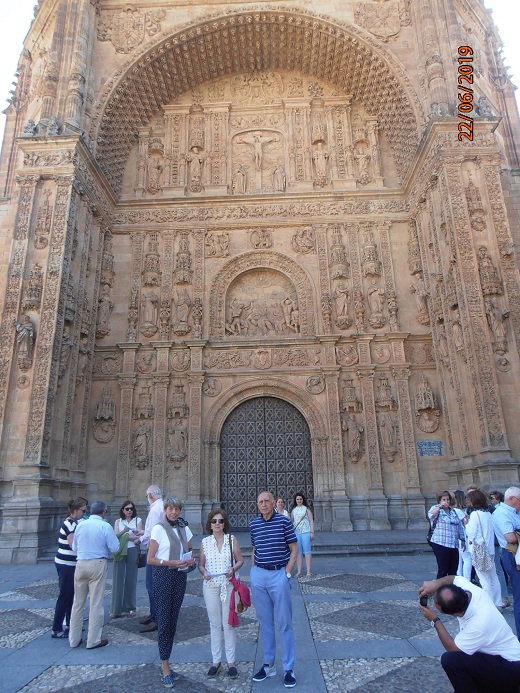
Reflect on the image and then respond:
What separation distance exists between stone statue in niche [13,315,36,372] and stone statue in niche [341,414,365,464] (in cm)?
868

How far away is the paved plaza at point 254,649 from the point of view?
4172 millimetres

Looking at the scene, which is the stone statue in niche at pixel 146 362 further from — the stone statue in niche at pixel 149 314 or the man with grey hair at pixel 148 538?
the man with grey hair at pixel 148 538

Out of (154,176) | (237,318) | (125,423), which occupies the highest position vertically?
(154,176)

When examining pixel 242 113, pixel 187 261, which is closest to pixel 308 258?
pixel 187 261

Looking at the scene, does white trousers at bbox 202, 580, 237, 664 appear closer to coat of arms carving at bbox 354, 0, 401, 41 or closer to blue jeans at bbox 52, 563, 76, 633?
blue jeans at bbox 52, 563, 76, 633

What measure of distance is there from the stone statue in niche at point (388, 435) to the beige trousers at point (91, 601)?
34.0 ft

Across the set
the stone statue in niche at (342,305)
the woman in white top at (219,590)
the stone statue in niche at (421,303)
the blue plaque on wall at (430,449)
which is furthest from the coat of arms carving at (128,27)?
the woman in white top at (219,590)

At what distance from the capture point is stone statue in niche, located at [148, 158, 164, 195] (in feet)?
56.6

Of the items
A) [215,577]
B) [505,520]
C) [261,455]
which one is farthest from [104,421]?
[505,520]

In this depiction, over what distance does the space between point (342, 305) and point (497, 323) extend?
4.74 metres

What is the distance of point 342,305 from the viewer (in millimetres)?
15352

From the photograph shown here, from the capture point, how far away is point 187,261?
16.0 metres

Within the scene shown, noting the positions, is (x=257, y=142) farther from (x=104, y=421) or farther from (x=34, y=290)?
(x=104, y=421)

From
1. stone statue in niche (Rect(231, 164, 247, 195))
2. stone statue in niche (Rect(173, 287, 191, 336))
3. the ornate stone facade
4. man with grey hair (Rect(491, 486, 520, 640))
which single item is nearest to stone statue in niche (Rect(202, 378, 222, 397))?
the ornate stone facade
